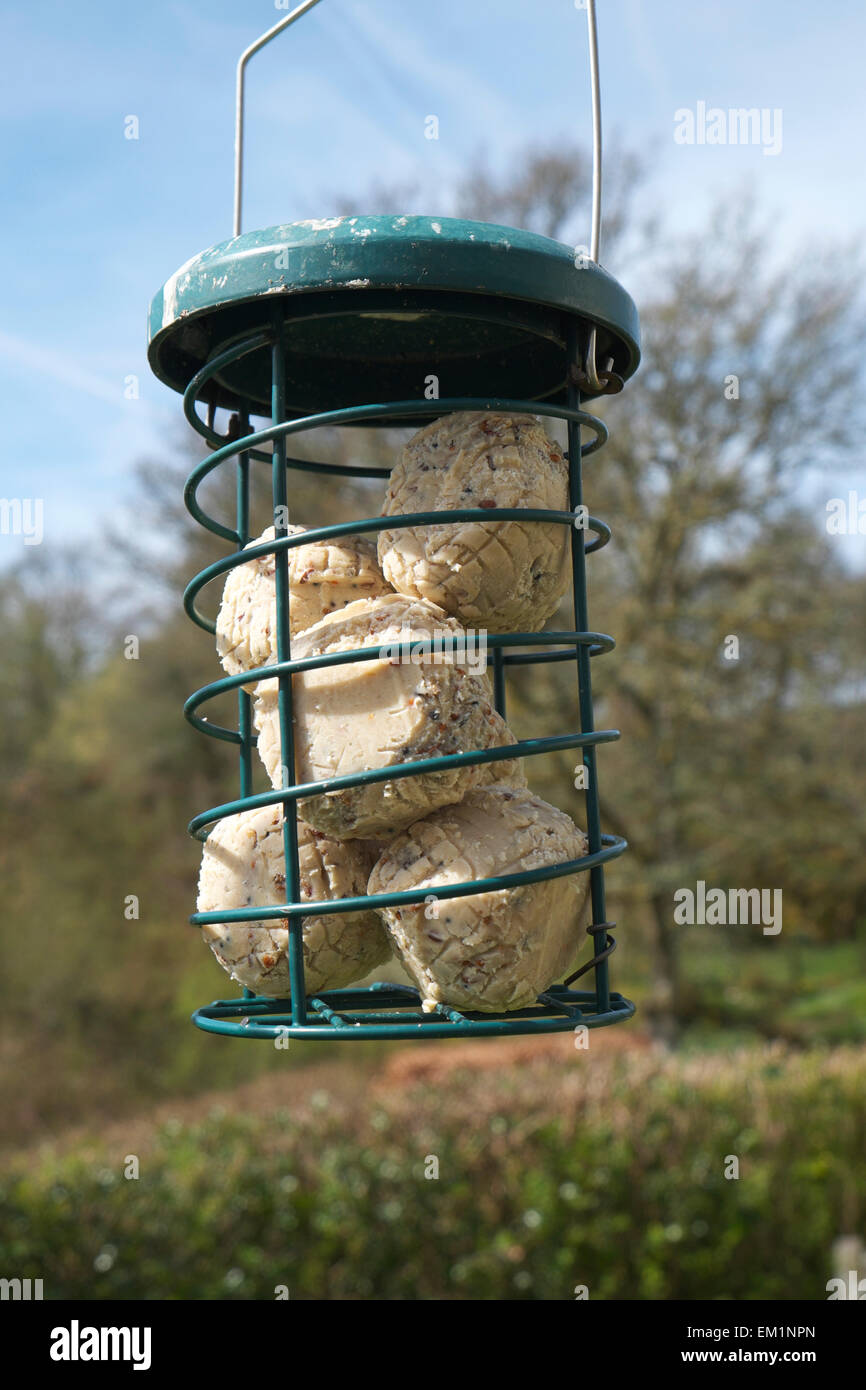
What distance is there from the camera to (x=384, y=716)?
4.44 feet

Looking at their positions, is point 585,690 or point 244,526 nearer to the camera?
point 585,690

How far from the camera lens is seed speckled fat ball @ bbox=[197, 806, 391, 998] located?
1515 millimetres

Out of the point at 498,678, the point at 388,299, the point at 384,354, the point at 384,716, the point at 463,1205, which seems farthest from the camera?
the point at 463,1205

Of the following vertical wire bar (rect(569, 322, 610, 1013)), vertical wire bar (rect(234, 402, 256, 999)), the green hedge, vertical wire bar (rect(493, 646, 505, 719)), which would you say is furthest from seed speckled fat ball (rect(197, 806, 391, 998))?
the green hedge

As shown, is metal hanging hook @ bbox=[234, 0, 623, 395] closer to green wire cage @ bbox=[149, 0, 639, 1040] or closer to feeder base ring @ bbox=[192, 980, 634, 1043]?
green wire cage @ bbox=[149, 0, 639, 1040]

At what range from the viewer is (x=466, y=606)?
4.99ft

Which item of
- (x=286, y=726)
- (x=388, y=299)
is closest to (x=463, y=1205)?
(x=286, y=726)

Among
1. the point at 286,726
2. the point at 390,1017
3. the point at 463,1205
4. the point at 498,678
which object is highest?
the point at 498,678

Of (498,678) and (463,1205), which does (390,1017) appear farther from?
(463,1205)

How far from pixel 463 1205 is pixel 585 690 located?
3.75 m

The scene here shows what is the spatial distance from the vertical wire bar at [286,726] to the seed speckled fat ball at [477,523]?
165 millimetres

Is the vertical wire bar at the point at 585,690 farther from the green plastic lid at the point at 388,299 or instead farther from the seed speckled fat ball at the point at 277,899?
the seed speckled fat ball at the point at 277,899

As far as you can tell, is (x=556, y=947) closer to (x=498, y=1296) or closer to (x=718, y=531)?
(x=498, y=1296)
